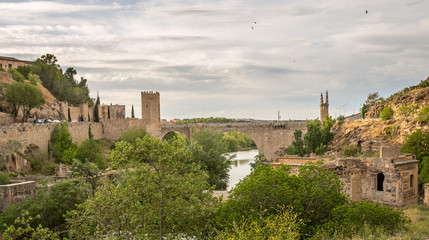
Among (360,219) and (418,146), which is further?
(418,146)

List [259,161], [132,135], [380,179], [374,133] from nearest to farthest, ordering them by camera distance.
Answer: [380,179] < [259,161] < [374,133] < [132,135]

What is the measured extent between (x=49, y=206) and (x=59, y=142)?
17.1 m

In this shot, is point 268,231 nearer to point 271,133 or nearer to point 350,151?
point 350,151

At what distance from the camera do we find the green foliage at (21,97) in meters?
29.8

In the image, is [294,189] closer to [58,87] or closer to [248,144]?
[58,87]

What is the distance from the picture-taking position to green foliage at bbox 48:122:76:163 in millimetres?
26859

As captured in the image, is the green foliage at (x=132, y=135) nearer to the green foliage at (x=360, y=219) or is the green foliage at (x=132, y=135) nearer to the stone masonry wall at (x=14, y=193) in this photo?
the stone masonry wall at (x=14, y=193)

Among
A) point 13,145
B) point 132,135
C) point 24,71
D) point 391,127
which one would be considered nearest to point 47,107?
point 24,71

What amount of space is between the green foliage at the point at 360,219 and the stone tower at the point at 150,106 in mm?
31631

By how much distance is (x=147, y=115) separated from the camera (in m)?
40.0

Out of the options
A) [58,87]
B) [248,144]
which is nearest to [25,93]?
[58,87]

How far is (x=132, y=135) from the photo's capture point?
35.2 meters

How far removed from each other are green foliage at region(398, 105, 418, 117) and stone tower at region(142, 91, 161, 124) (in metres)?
23.6

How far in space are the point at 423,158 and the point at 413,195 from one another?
5.11 meters
